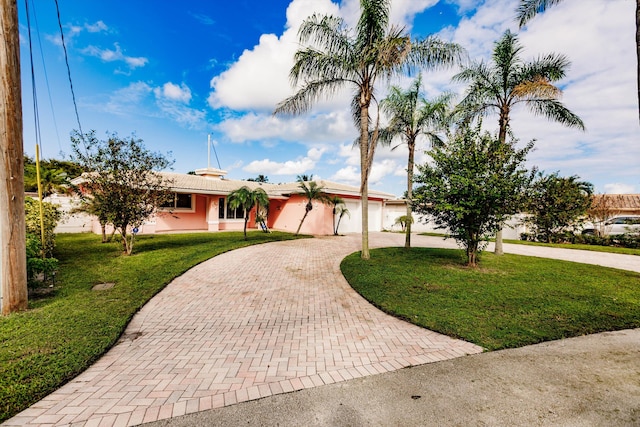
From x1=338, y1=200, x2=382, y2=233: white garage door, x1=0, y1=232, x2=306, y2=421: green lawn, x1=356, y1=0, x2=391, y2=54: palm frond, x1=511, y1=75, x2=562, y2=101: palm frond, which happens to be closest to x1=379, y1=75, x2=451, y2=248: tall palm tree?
x1=511, y1=75, x2=562, y2=101: palm frond

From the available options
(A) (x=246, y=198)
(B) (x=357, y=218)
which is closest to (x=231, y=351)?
(A) (x=246, y=198)

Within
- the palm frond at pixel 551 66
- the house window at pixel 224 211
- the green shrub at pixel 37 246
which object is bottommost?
the green shrub at pixel 37 246

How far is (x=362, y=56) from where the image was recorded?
9.99 metres

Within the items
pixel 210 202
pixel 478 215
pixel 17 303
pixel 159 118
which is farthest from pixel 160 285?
pixel 159 118

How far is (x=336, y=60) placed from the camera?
33.9 ft

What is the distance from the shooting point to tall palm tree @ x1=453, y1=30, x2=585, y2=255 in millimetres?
10336

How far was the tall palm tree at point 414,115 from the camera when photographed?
12.8m

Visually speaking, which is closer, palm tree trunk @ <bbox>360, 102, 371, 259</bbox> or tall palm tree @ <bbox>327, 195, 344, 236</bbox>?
palm tree trunk @ <bbox>360, 102, 371, 259</bbox>

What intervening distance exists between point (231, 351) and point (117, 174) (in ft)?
28.1

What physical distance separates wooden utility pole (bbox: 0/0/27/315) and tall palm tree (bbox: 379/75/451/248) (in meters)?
12.2

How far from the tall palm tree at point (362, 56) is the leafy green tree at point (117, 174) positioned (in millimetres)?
6176

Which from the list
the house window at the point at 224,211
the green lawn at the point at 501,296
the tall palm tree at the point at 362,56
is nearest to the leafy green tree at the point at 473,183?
the green lawn at the point at 501,296

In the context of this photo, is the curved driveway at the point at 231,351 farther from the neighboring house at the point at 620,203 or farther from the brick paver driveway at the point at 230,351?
the neighboring house at the point at 620,203

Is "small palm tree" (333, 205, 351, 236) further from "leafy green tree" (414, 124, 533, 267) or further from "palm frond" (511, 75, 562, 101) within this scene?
"palm frond" (511, 75, 562, 101)
